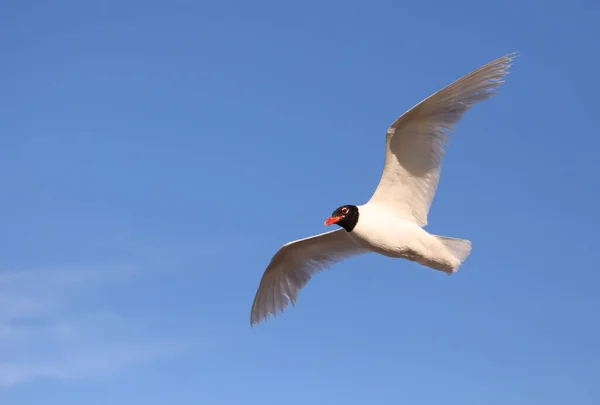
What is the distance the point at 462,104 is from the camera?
54.0 ft

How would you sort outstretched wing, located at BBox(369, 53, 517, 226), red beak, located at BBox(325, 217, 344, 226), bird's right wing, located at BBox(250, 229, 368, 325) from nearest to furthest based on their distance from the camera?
outstretched wing, located at BBox(369, 53, 517, 226) → red beak, located at BBox(325, 217, 344, 226) → bird's right wing, located at BBox(250, 229, 368, 325)

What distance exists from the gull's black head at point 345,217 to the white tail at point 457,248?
162 centimetres

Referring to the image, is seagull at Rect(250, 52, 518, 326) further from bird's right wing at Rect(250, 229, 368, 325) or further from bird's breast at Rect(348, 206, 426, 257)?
bird's right wing at Rect(250, 229, 368, 325)

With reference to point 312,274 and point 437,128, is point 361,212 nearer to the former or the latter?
point 437,128

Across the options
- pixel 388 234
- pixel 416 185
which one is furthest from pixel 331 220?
pixel 416 185

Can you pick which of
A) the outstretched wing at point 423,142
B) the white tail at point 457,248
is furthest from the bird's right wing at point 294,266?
the white tail at point 457,248

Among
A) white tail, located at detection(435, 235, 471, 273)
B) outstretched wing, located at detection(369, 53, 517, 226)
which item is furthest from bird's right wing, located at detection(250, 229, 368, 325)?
white tail, located at detection(435, 235, 471, 273)

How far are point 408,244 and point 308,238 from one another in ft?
9.87

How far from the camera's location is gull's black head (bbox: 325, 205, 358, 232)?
55.4 feet

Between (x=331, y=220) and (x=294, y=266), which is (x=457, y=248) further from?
(x=294, y=266)

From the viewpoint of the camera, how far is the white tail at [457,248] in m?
16.8

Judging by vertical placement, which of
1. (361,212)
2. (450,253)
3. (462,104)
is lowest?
(450,253)

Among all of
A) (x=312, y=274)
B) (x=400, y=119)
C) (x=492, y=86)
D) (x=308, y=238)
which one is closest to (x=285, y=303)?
(x=312, y=274)

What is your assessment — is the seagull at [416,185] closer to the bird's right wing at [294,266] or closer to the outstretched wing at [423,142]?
the outstretched wing at [423,142]
